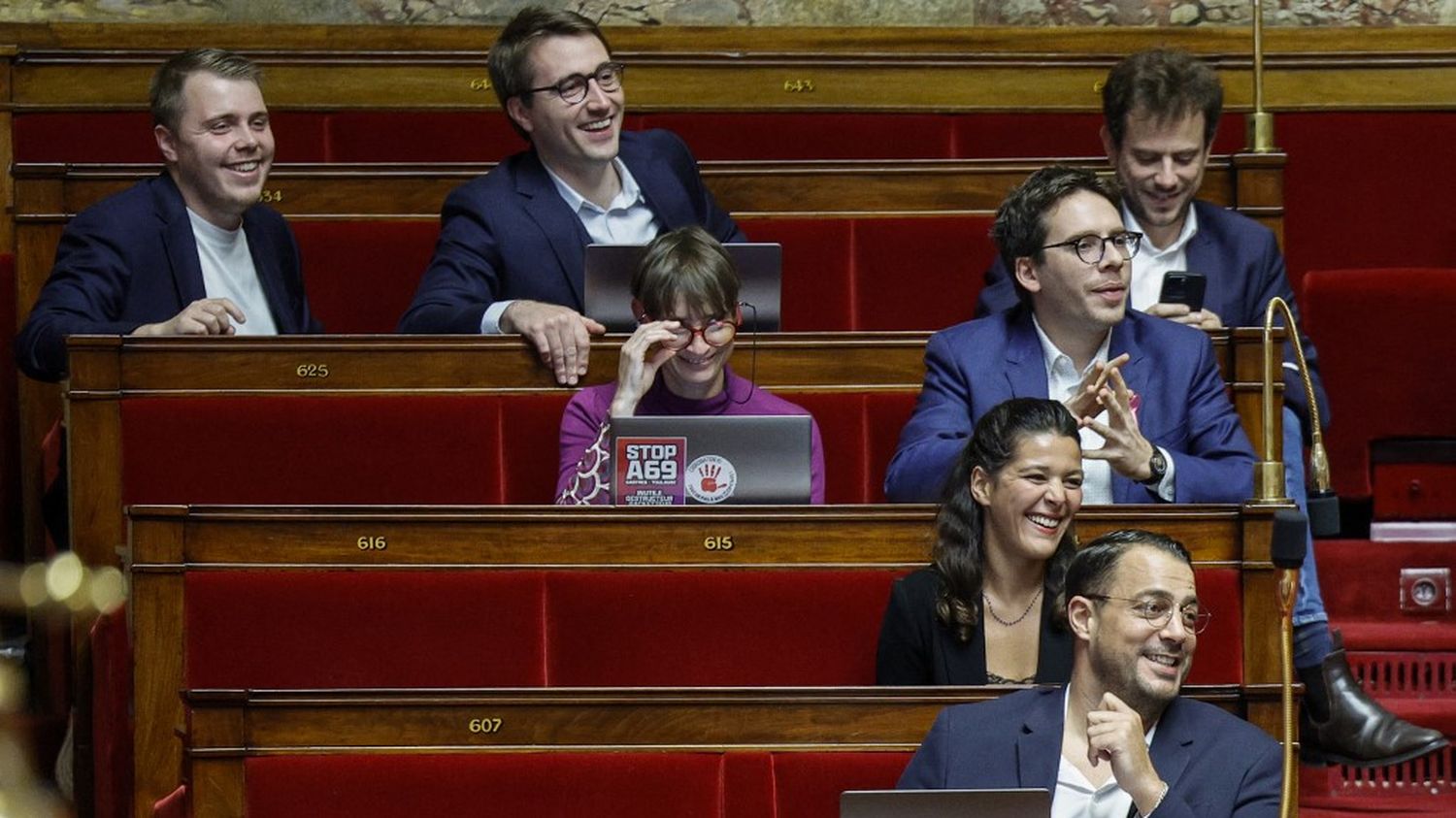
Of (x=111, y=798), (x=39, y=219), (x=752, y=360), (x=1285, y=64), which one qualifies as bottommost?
(x=111, y=798)

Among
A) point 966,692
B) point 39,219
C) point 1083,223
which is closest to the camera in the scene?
point 966,692

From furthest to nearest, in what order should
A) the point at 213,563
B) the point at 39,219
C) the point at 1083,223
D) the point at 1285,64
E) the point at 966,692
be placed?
the point at 1285,64 → the point at 39,219 → the point at 1083,223 → the point at 213,563 → the point at 966,692

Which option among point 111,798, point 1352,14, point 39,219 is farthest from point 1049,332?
point 1352,14

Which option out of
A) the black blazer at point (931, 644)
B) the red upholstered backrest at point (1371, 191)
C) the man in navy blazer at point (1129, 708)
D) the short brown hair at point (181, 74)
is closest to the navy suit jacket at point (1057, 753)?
the man in navy blazer at point (1129, 708)

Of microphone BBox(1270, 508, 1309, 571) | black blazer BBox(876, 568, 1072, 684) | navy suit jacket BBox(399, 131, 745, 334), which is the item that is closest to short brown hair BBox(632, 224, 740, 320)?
navy suit jacket BBox(399, 131, 745, 334)

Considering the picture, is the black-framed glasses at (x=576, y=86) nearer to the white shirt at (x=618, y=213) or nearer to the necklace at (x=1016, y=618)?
the white shirt at (x=618, y=213)

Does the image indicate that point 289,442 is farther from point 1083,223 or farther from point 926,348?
point 1083,223

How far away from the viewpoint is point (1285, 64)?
2344 mm

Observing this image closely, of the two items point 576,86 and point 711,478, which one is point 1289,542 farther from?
point 576,86

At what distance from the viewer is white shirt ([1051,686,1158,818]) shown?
1.27 m

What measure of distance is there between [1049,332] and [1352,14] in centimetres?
108

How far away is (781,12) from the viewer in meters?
2.62

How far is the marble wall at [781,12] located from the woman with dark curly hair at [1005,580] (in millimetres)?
1226

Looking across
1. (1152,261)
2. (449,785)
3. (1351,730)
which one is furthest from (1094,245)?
(449,785)
